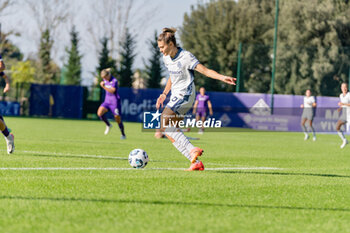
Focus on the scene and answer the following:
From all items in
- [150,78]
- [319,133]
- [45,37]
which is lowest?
[319,133]

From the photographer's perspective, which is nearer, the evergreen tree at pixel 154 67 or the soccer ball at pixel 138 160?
the soccer ball at pixel 138 160

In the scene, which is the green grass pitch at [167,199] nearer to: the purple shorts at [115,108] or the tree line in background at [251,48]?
the purple shorts at [115,108]

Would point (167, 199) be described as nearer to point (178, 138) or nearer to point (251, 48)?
point (178, 138)

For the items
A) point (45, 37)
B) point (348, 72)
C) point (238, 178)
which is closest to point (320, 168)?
point (238, 178)

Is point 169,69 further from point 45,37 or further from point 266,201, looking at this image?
point 45,37

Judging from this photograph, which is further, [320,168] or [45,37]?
[45,37]

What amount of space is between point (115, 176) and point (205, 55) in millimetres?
54783

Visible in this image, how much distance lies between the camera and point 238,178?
830 centimetres

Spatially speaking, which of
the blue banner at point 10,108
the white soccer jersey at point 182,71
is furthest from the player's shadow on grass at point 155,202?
the blue banner at point 10,108

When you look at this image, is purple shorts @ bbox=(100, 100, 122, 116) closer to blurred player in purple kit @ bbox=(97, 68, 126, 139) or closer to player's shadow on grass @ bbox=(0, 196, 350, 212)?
blurred player in purple kit @ bbox=(97, 68, 126, 139)

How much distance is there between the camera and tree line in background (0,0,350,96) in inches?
1938

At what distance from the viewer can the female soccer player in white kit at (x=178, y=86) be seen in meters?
8.73

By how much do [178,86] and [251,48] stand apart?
39.0m

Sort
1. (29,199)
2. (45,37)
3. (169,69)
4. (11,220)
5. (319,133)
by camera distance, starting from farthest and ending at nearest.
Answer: (45,37) → (319,133) → (169,69) → (29,199) → (11,220)
